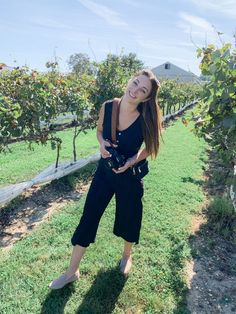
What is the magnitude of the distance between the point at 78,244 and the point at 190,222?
2.55 m

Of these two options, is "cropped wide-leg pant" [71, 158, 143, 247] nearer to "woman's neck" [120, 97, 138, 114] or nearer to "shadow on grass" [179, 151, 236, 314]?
"woman's neck" [120, 97, 138, 114]

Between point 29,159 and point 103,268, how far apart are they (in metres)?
5.12

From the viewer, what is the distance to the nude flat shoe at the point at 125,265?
3.74 meters

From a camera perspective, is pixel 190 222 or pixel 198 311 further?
pixel 190 222

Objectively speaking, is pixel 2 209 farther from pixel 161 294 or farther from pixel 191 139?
pixel 191 139

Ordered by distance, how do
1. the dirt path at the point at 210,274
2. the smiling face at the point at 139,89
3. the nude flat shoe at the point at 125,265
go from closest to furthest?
the smiling face at the point at 139,89
the dirt path at the point at 210,274
the nude flat shoe at the point at 125,265

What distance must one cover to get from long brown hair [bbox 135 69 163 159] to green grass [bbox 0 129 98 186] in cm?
406

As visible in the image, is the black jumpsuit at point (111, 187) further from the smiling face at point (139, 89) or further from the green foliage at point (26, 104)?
the green foliage at point (26, 104)

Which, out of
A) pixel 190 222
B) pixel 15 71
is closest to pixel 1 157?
pixel 15 71

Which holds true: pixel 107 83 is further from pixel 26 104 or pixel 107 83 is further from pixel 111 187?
pixel 111 187

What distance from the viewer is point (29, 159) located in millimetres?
8430

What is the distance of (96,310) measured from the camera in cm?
316

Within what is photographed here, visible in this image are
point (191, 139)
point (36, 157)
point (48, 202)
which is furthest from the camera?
point (191, 139)

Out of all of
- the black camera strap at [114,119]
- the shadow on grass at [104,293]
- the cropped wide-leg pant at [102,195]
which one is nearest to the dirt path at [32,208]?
the shadow on grass at [104,293]
